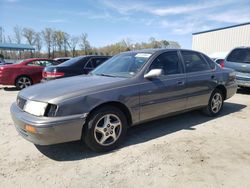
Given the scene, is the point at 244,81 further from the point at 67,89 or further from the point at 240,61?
the point at 67,89

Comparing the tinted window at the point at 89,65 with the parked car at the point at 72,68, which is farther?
the tinted window at the point at 89,65

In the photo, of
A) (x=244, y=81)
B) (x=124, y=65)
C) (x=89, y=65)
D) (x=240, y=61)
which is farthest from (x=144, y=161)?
(x=240, y=61)

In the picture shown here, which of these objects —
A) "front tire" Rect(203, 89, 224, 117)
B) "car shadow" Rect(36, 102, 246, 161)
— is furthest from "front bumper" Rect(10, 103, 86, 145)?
"front tire" Rect(203, 89, 224, 117)

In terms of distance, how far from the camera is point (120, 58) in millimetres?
5117

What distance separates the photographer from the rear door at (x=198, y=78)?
5.13 meters

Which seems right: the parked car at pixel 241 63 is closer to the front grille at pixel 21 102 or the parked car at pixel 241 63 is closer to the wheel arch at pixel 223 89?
the wheel arch at pixel 223 89

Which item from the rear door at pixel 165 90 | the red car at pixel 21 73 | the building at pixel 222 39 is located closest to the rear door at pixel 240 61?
the rear door at pixel 165 90

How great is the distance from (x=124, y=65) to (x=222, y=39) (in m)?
25.3

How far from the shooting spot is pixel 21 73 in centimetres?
1077

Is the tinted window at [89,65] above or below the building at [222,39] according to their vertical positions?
below

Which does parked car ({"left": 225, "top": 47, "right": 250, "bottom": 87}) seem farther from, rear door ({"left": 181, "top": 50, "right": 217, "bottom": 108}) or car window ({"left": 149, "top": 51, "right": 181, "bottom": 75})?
car window ({"left": 149, "top": 51, "right": 181, "bottom": 75})

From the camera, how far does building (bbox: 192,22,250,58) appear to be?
23633 millimetres

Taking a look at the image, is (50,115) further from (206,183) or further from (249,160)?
(249,160)

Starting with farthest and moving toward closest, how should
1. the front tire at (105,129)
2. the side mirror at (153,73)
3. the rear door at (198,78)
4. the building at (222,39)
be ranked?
the building at (222,39) < the rear door at (198,78) < the side mirror at (153,73) < the front tire at (105,129)
